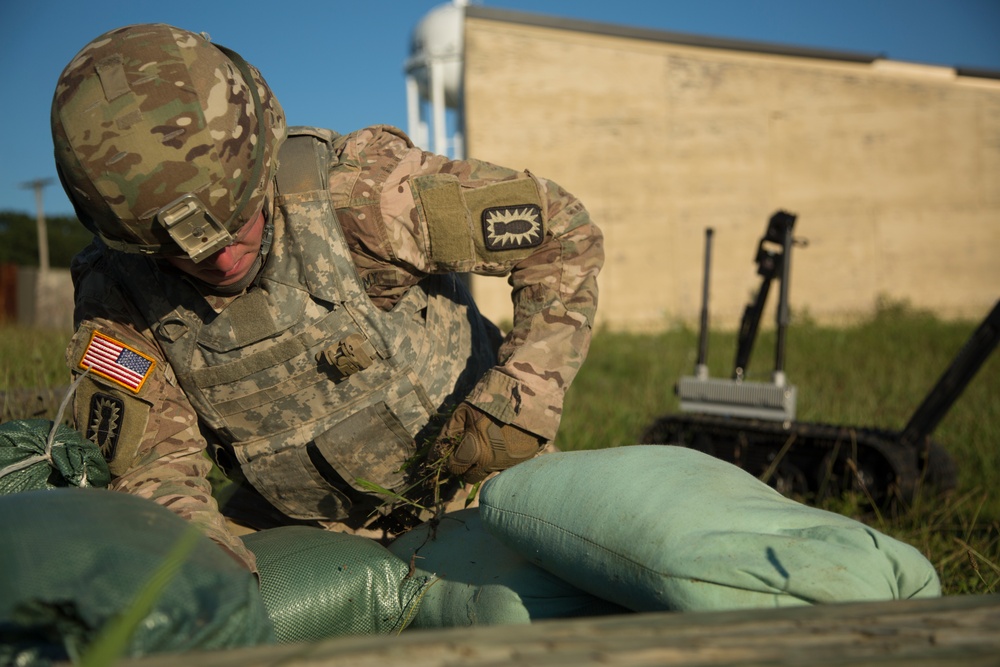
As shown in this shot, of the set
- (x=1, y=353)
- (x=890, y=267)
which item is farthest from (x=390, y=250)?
(x=890, y=267)

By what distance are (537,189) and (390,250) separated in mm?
416

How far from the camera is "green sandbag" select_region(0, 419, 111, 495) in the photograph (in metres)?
2.08

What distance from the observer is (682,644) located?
1.13 metres

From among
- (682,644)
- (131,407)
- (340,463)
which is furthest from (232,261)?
(682,644)

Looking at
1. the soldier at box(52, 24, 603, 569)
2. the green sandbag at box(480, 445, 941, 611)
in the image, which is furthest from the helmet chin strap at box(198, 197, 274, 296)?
the green sandbag at box(480, 445, 941, 611)

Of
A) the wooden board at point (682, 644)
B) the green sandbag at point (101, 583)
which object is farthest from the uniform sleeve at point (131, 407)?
the wooden board at point (682, 644)

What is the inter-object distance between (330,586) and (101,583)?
3.08 feet

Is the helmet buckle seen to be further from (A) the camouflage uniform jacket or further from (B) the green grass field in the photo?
(B) the green grass field

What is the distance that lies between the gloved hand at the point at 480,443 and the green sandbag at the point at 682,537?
0.17 metres

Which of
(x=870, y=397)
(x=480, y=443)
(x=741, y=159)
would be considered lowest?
(x=870, y=397)

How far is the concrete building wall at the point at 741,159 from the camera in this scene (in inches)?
546

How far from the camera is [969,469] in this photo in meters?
4.61

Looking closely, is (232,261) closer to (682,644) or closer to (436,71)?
(682,644)

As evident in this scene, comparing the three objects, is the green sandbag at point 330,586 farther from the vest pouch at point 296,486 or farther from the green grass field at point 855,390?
the green grass field at point 855,390
